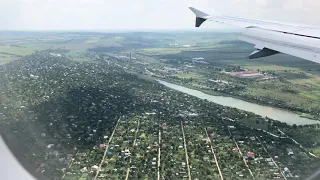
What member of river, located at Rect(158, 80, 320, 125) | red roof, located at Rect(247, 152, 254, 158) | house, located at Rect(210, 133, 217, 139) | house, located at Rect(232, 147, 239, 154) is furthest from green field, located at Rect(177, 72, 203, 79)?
red roof, located at Rect(247, 152, 254, 158)

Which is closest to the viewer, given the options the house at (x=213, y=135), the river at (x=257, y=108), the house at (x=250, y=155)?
the house at (x=250, y=155)

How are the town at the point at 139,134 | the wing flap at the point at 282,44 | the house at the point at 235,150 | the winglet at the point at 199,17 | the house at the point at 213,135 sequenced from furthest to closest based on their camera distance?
the house at the point at 213,135 → the house at the point at 235,150 → the town at the point at 139,134 → the winglet at the point at 199,17 → the wing flap at the point at 282,44

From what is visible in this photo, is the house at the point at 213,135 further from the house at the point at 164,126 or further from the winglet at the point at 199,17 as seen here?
the winglet at the point at 199,17

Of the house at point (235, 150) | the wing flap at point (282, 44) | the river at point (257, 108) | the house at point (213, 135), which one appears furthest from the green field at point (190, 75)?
the wing flap at point (282, 44)

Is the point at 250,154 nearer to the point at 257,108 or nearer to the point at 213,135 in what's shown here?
the point at 213,135

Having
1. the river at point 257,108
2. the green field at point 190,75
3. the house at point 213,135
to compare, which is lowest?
the river at point 257,108

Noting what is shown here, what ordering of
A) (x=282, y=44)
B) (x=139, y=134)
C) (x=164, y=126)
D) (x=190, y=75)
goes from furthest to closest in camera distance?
(x=190, y=75), (x=164, y=126), (x=139, y=134), (x=282, y=44)

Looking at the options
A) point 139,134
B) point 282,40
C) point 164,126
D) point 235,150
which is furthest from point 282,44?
point 164,126

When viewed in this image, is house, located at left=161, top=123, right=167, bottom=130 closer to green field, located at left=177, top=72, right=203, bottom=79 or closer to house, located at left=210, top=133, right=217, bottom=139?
house, located at left=210, top=133, right=217, bottom=139

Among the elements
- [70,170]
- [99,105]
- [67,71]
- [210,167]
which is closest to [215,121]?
[210,167]
